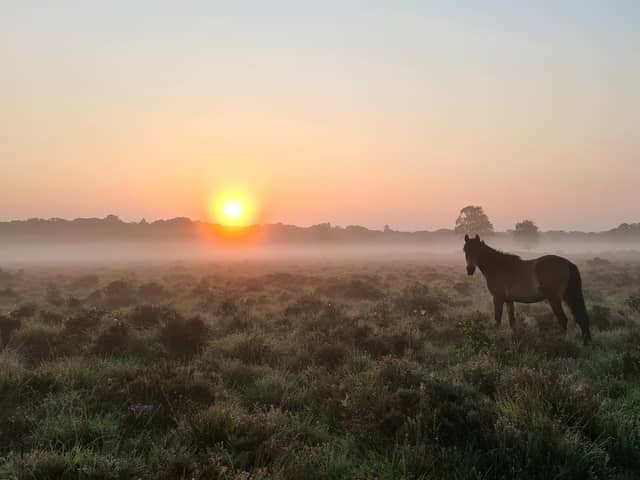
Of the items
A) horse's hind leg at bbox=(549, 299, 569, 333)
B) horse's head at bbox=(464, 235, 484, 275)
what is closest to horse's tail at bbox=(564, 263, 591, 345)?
horse's hind leg at bbox=(549, 299, 569, 333)

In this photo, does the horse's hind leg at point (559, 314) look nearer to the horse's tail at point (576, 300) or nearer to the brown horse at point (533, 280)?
the brown horse at point (533, 280)

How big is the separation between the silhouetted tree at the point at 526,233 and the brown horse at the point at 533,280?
10507cm

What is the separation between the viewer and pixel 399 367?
6.27m

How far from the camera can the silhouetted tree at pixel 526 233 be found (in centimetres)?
10519

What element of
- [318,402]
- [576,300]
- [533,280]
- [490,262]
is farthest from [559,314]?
[318,402]

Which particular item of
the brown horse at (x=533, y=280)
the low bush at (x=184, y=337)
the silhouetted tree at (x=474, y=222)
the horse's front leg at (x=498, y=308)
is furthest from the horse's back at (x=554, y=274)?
the silhouetted tree at (x=474, y=222)

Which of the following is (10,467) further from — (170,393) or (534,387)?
(534,387)

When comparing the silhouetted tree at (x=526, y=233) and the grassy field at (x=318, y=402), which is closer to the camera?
the grassy field at (x=318, y=402)

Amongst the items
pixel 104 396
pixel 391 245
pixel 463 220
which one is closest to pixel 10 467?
pixel 104 396

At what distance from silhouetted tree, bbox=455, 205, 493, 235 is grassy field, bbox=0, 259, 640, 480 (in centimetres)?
8955

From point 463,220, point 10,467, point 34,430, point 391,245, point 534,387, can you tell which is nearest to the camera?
point 10,467

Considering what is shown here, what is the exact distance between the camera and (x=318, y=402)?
5.86 meters

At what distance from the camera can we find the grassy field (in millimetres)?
3803

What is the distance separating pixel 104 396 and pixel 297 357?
11.4 feet
